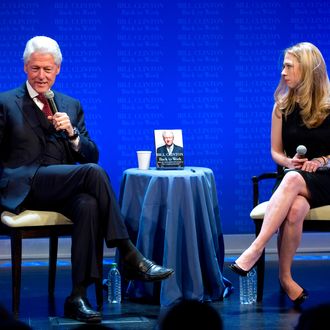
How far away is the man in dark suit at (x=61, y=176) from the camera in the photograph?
3906 millimetres

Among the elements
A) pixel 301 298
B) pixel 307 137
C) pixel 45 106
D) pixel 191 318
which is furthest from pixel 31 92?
pixel 191 318

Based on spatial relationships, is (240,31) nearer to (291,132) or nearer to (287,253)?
(291,132)

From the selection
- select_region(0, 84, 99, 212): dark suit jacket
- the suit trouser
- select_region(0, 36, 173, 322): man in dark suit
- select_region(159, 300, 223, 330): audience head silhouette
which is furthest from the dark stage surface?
select_region(159, 300, 223, 330): audience head silhouette

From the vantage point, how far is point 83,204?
3924 millimetres

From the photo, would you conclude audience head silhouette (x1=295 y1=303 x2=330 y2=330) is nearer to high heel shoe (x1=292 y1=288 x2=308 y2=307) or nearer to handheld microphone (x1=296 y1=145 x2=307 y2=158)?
high heel shoe (x1=292 y1=288 x2=308 y2=307)

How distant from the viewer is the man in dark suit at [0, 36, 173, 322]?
Answer: 3.91 meters

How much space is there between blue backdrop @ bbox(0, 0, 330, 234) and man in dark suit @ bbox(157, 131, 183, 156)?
118cm

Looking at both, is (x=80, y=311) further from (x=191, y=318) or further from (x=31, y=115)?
(x=191, y=318)

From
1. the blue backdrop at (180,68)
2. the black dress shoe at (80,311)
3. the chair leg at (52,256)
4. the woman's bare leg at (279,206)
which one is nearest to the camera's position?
the black dress shoe at (80,311)

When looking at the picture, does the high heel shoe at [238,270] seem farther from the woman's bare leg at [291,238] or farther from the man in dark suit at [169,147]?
the man in dark suit at [169,147]

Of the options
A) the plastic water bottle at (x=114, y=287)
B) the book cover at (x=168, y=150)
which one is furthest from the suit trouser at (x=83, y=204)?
the book cover at (x=168, y=150)

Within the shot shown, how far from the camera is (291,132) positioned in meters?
4.56

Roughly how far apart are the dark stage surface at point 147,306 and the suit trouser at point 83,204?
274 millimetres

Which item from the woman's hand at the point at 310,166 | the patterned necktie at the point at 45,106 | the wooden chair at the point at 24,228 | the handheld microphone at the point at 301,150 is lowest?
the wooden chair at the point at 24,228
